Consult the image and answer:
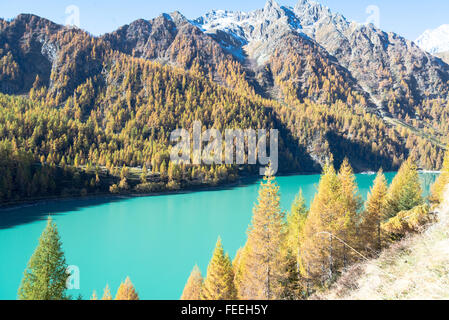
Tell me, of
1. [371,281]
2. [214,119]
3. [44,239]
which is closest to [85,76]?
[214,119]

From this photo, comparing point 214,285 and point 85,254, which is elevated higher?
point 214,285

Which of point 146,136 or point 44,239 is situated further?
point 146,136

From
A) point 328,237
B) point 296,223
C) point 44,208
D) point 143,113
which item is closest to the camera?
point 328,237

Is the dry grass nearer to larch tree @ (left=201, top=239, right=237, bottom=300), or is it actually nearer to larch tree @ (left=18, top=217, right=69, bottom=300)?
larch tree @ (left=201, top=239, right=237, bottom=300)

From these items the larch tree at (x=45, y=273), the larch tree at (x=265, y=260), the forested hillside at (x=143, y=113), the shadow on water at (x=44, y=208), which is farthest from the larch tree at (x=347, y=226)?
the forested hillside at (x=143, y=113)

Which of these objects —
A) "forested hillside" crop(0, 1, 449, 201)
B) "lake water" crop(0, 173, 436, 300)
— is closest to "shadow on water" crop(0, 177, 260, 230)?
"lake water" crop(0, 173, 436, 300)

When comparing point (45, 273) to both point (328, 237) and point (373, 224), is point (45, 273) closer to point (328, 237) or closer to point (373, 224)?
point (328, 237)

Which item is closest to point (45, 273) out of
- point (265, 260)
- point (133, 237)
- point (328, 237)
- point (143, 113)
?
point (265, 260)
